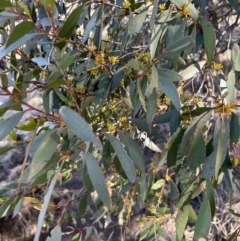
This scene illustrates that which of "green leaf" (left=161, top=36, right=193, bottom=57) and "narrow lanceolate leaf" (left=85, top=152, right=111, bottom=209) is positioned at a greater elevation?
"green leaf" (left=161, top=36, right=193, bottom=57)

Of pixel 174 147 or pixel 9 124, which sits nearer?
pixel 9 124

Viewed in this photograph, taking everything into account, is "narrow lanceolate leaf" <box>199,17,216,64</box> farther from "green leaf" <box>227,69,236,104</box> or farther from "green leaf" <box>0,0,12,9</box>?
"green leaf" <box>0,0,12,9</box>

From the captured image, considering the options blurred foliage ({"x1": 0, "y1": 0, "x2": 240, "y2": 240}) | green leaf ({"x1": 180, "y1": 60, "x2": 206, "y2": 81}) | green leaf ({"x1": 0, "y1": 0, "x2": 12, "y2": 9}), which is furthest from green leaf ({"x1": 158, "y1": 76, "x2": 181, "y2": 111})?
green leaf ({"x1": 0, "y1": 0, "x2": 12, "y2": 9})

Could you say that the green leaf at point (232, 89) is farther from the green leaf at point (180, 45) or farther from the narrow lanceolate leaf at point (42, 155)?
the narrow lanceolate leaf at point (42, 155)

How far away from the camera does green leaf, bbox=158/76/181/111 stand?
2.66 feet

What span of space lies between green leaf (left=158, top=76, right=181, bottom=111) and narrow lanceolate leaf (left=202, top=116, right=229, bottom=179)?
13 centimetres

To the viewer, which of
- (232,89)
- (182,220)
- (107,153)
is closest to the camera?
(232,89)

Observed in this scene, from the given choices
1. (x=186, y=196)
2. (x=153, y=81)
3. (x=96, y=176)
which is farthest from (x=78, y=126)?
(x=186, y=196)

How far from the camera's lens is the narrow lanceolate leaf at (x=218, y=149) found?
0.86 meters

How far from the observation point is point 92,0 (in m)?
0.99

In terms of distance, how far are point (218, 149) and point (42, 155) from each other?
1.23 ft

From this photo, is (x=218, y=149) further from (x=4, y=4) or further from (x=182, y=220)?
(x=4, y=4)

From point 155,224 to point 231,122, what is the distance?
72 cm

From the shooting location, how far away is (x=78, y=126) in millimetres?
695
